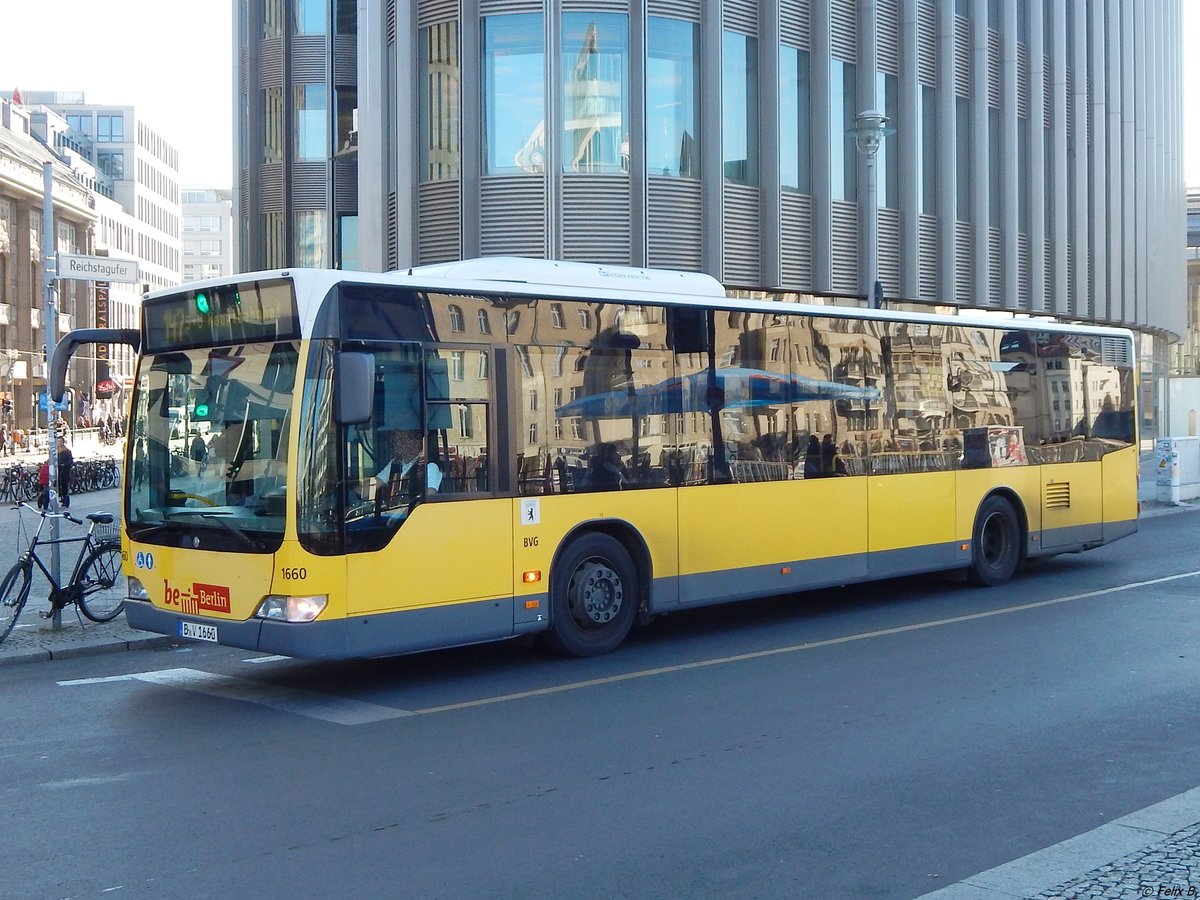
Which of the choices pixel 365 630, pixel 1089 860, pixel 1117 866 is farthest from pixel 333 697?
pixel 1117 866

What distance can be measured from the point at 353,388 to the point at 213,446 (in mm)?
1315

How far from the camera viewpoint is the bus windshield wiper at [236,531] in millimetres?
9000

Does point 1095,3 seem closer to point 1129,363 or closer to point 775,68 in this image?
point 775,68

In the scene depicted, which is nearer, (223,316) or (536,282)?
(223,316)

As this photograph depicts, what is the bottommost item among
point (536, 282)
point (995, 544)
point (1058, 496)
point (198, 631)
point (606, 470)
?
point (198, 631)

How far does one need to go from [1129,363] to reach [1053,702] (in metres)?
9.75

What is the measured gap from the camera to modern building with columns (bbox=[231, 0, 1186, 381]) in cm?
2325

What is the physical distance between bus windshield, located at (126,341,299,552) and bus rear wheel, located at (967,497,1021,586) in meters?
8.46

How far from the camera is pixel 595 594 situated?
10.8 meters

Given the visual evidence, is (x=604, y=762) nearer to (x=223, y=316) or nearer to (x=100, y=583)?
(x=223, y=316)

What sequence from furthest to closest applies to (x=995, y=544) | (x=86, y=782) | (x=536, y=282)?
(x=995, y=544), (x=536, y=282), (x=86, y=782)

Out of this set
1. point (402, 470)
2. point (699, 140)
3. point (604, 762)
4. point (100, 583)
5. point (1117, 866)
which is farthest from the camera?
point (699, 140)

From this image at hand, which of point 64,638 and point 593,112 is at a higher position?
point 593,112

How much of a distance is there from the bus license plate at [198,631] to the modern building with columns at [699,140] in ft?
47.8
